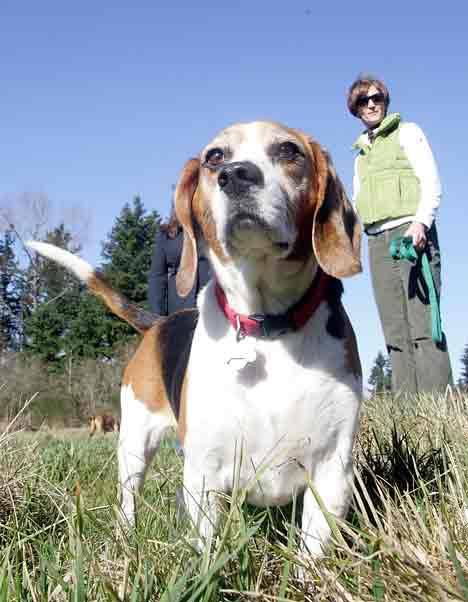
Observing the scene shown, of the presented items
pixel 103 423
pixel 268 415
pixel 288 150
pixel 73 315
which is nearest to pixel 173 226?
pixel 288 150

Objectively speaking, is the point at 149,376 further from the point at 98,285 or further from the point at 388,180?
the point at 388,180


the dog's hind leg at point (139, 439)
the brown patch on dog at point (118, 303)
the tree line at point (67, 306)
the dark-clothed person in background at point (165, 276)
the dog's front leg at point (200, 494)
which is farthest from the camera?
the tree line at point (67, 306)

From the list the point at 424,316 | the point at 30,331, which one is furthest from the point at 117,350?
the point at 424,316

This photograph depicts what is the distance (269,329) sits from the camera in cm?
277

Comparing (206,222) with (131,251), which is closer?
(206,222)

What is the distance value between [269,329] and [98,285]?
1971mm

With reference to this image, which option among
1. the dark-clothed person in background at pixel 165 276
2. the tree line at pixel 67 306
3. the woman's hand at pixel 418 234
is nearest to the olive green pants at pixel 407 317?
the woman's hand at pixel 418 234

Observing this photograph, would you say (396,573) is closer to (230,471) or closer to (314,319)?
(230,471)

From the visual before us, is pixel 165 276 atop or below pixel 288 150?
below

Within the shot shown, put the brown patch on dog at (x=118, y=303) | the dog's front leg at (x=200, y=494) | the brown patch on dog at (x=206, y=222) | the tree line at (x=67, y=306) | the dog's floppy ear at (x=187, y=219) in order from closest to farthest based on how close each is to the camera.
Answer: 1. the dog's front leg at (x=200, y=494)
2. the brown patch on dog at (x=206, y=222)
3. the dog's floppy ear at (x=187, y=219)
4. the brown patch on dog at (x=118, y=303)
5. the tree line at (x=67, y=306)

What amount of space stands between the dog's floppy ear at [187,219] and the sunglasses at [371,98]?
10.3ft

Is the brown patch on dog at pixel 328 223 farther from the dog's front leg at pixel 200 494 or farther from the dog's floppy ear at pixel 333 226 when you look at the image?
the dog's front leg at pixel 200 494

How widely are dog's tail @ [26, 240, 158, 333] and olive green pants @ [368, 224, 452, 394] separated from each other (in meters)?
2.23

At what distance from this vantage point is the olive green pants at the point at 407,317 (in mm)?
5688
